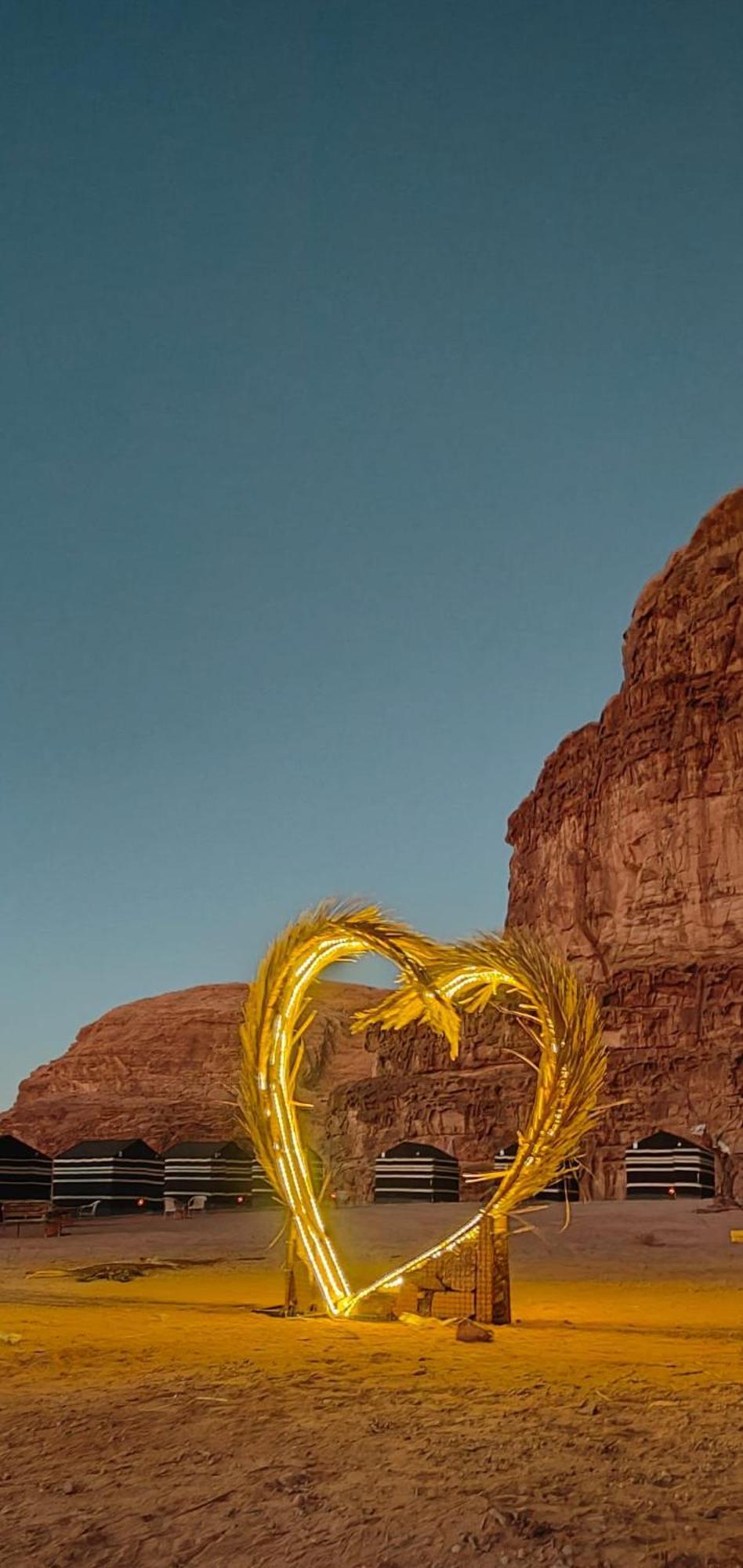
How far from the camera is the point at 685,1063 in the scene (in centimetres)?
5966

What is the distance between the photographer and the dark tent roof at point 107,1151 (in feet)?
158

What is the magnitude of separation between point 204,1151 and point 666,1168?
21.2 meters

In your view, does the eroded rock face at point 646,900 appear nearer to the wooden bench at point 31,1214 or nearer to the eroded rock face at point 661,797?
the eroded rock face at point 661,797

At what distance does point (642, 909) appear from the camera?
77938mm

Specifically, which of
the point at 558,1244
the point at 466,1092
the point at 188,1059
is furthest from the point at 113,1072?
the point at 558,1244

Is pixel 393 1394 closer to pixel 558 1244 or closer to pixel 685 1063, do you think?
pixel 558 1244

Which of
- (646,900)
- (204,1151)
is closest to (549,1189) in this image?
(204,1151)

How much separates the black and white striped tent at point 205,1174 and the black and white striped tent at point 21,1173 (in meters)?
8.40

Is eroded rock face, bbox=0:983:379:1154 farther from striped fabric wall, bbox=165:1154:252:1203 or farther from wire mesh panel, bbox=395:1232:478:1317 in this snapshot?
wire mesh panel, bbox=395:1232:478:1317

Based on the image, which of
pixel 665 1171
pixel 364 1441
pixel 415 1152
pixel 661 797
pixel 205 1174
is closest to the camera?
pixel 364 1441

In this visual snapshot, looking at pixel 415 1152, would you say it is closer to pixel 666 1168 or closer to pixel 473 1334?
pixel 666 1168

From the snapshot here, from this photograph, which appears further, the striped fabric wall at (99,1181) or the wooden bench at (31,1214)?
the striped fabric wall at (99,1181)

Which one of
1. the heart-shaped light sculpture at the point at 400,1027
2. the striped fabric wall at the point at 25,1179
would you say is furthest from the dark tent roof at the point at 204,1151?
the heart-shaped light sculpture at the point at 400,1027

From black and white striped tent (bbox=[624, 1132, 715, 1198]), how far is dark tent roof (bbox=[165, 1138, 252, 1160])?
17.7 m
